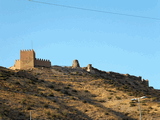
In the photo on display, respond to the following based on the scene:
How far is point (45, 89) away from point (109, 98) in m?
10.7

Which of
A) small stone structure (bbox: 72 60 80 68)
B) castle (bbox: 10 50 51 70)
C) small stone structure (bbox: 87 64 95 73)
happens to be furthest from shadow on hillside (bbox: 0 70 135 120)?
small stone structure (bbox: 87 64 95 73)

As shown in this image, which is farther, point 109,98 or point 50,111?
point 109,98

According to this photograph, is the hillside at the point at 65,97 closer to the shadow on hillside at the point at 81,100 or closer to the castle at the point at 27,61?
the shadow on hillside at the point at 81,100

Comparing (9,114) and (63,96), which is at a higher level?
(63,96)

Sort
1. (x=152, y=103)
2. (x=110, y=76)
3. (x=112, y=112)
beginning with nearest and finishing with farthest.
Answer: (x=112, y=112) < (x=152, y=103) < (x=110, y=76)

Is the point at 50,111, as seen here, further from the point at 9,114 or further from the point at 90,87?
the point at 90,87

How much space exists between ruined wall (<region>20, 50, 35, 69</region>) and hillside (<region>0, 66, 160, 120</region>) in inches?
64.3

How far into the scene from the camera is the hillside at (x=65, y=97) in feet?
189

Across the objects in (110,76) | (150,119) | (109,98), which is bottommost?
(150,119)

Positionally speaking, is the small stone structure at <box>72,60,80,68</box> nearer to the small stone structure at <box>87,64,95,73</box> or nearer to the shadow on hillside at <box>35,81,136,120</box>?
the small stone structure at <box>87,64,95,73</box>

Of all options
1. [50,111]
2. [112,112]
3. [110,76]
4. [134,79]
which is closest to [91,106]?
[112,112]

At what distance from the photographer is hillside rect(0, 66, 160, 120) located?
57.5 metres

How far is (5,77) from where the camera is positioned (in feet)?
237

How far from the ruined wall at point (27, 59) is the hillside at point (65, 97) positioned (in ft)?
5.35
